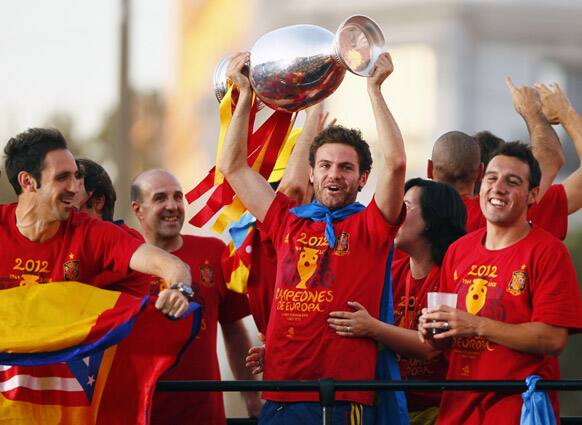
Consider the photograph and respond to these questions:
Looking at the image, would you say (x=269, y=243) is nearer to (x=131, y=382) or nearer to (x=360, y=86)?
(x=131, y=382)

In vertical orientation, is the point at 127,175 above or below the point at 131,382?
above

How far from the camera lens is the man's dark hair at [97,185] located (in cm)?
730

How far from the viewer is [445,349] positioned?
607 cm

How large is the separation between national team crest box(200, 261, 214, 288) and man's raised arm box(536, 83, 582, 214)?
1.82m

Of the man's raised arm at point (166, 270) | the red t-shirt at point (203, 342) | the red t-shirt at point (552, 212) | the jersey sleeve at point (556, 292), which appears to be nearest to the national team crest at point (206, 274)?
the red t-shirt at point (203, 342)

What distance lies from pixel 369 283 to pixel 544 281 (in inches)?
29.8

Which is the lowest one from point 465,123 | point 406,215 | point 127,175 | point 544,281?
point 544,281

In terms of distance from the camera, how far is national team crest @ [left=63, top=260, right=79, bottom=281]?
616cm

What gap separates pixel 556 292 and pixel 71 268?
2052 mm

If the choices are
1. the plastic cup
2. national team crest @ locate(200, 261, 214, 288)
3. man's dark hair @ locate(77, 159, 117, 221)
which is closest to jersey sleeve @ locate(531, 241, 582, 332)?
the plastic cup

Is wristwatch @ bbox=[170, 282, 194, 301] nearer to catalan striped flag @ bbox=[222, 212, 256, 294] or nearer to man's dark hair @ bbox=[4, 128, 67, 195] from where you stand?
man's dark hair @ bbox=[4, 128, 67, 195]

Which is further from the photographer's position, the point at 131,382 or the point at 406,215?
the point at 406,215

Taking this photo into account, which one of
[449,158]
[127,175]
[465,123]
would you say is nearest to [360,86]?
[465,123]

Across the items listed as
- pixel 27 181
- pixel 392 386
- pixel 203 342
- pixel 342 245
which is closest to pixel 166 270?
pixel 342 245
